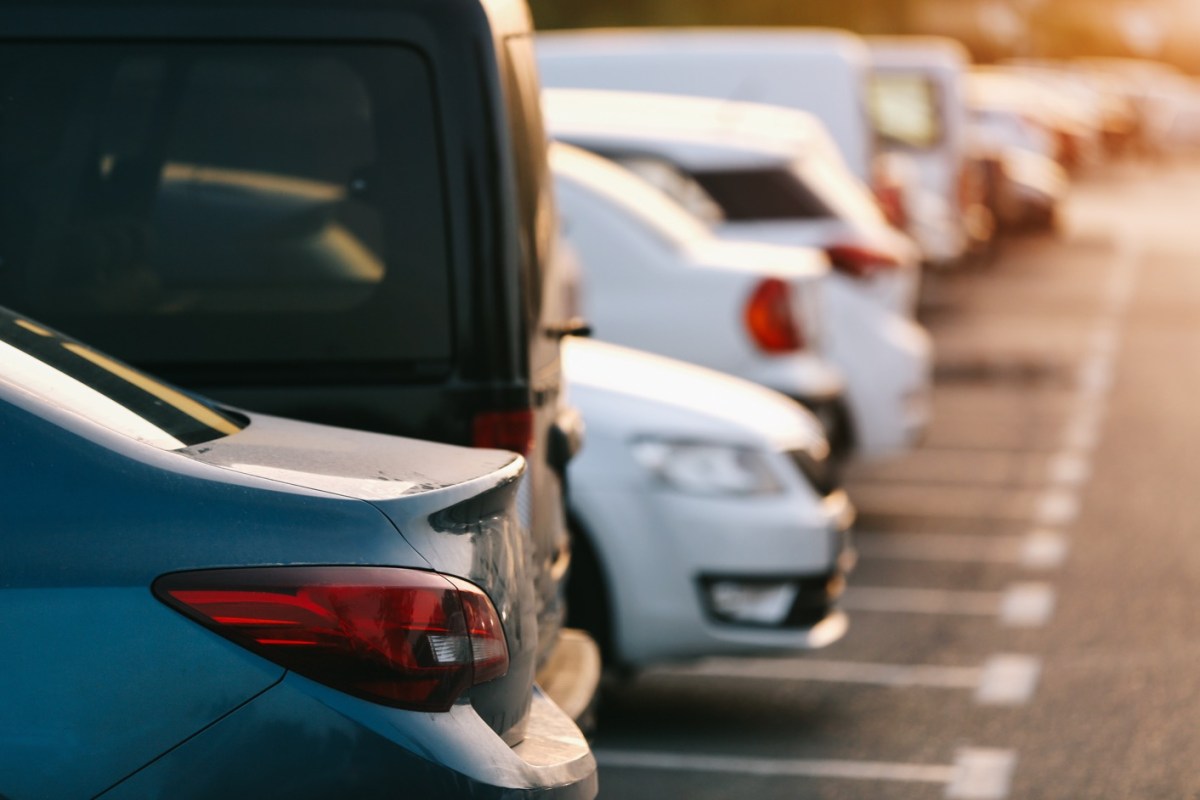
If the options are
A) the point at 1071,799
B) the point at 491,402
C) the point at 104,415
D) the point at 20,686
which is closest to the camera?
the point at 20,686

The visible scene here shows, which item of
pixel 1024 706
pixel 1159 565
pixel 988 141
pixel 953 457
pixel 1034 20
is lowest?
pixel 1034 20

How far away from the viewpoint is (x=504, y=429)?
4.38 metres

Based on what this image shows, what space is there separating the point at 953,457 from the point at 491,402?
8.52 metres

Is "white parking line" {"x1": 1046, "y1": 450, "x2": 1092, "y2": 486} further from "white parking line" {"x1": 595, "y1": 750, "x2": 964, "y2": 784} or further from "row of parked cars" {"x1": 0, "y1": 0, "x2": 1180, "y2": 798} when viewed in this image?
"white parking line" {"x1": 595, "y1": 750, "x2": 964, "y2": 784}

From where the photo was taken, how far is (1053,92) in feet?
152

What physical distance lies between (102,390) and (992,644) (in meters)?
4.92

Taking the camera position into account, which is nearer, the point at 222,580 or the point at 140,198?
the point at 222,580

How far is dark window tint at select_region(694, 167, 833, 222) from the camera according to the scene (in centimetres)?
1086

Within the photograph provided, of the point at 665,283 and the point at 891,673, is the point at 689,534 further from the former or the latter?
the point at 665,283

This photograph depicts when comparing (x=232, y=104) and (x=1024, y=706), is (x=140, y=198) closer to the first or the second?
(x=232, y=104)

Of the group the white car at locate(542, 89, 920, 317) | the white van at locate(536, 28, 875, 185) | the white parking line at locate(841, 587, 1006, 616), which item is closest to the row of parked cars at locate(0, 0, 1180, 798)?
the white parking line at locate(841, 587, 1006, 616)

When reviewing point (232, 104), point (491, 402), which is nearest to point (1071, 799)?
point (491, 402)

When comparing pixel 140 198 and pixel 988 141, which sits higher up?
pixel 140 198

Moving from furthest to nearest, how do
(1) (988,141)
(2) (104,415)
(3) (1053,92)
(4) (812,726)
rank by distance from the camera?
(3) (1053,92) → (1) (988,141) → (4) (812,726) → (2) (104,415)
